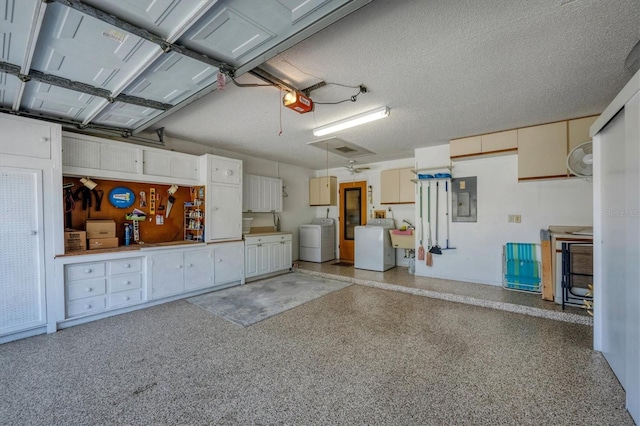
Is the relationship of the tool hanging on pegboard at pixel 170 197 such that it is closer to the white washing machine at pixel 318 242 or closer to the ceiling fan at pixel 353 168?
the white washing machine at pixel 318 242

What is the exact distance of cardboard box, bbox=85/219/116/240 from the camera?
3482 millimetres

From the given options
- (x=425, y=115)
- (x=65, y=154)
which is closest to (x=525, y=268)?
(x=425, y=115)

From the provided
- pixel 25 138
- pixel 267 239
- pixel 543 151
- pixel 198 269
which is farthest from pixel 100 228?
pixel 543 151

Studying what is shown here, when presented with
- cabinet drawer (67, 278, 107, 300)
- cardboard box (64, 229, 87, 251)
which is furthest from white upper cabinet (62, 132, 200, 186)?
cabinet drawer (67, 278, 107, 300)

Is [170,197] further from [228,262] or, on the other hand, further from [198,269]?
[228,262]

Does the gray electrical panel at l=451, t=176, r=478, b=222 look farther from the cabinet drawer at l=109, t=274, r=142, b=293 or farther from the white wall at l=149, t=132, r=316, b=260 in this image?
the cabinet drawer at l=109, t=274, r=142, b=293

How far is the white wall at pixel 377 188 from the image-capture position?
601cm

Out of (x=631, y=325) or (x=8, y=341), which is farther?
(x=8, y=341)

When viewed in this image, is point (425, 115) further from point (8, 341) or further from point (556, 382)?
point (8, 341)

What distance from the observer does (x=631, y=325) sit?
1.75m

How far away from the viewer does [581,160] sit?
10.3 ft

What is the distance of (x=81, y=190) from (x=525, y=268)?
21.0ft

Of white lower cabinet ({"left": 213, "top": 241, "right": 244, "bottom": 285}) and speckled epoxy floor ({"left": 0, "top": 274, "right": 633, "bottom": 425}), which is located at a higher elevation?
white lower cabinet ({"left": 213, "top": 241, "right": 244, "bottom": 285})

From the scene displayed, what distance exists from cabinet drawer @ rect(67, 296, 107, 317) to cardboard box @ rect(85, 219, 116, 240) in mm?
798
